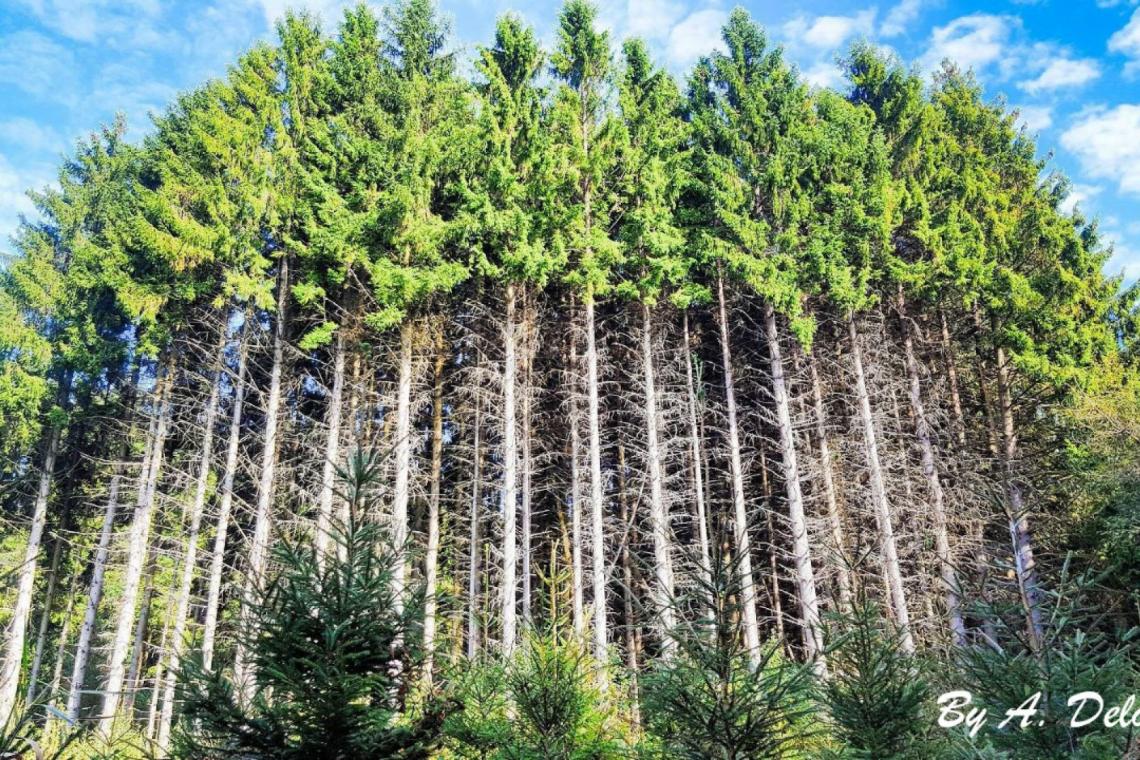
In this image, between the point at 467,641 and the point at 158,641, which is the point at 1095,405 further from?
the point at 158,641

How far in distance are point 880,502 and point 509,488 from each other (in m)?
8.33

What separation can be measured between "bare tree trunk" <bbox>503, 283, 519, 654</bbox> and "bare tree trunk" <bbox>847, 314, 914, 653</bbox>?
7517 millimetres

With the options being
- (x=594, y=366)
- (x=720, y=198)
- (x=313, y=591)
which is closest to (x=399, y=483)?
(x=594, y=366)

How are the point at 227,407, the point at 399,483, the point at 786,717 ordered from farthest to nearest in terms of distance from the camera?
1. the point at 227,407
2. the point at 399,483
3. the point at 786,717

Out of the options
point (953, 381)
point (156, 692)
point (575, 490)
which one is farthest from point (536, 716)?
point (953, 381)

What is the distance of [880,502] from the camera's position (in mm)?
13484

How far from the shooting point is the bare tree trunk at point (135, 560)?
11.7 m

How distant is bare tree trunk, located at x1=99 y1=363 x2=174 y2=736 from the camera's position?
11.7 metres

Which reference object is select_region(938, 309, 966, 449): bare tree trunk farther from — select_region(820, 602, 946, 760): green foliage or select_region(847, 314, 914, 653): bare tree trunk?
select_region(820, 602, 946, 760): green foliage

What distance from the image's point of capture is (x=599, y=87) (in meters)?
14.0

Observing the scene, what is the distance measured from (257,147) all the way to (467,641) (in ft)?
42.8

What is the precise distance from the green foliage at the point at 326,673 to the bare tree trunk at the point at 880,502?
11.8 m

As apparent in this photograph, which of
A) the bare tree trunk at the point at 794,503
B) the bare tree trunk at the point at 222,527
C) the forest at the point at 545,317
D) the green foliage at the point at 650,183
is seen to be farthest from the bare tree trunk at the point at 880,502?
the bare tree trunk at the point at 222,527

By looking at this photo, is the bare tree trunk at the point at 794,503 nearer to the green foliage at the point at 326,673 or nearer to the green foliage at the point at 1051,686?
the green foliage at the point at 1051,686
